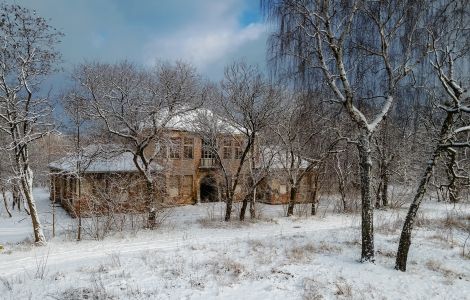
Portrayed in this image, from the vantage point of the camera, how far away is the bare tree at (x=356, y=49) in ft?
31.0

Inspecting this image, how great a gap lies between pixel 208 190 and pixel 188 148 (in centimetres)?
564

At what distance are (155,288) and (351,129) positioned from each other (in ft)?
31.1

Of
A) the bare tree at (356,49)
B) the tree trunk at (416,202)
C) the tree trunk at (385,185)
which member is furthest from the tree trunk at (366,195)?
the tree trunk at (385,185)

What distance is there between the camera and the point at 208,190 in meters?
35.5

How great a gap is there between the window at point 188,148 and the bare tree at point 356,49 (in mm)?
22528

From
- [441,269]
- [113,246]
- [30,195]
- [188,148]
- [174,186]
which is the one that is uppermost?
[188,148]

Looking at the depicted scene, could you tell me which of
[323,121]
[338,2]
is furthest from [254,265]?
[338,2]

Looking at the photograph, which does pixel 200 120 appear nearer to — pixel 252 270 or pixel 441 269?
pixel 252 270

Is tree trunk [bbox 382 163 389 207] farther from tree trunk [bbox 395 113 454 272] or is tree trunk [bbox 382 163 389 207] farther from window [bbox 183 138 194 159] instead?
tree trunk [bbox 395 113 454 272]

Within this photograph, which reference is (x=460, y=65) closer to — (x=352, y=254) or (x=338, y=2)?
(x=338, y=2)

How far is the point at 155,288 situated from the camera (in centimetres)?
792

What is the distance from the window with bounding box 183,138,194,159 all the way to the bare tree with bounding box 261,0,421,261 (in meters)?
22.5

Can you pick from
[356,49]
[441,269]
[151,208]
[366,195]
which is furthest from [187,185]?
[441,269]

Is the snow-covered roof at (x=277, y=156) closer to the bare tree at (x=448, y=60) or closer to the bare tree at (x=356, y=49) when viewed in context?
the bare tree at (x=356, y=49)
